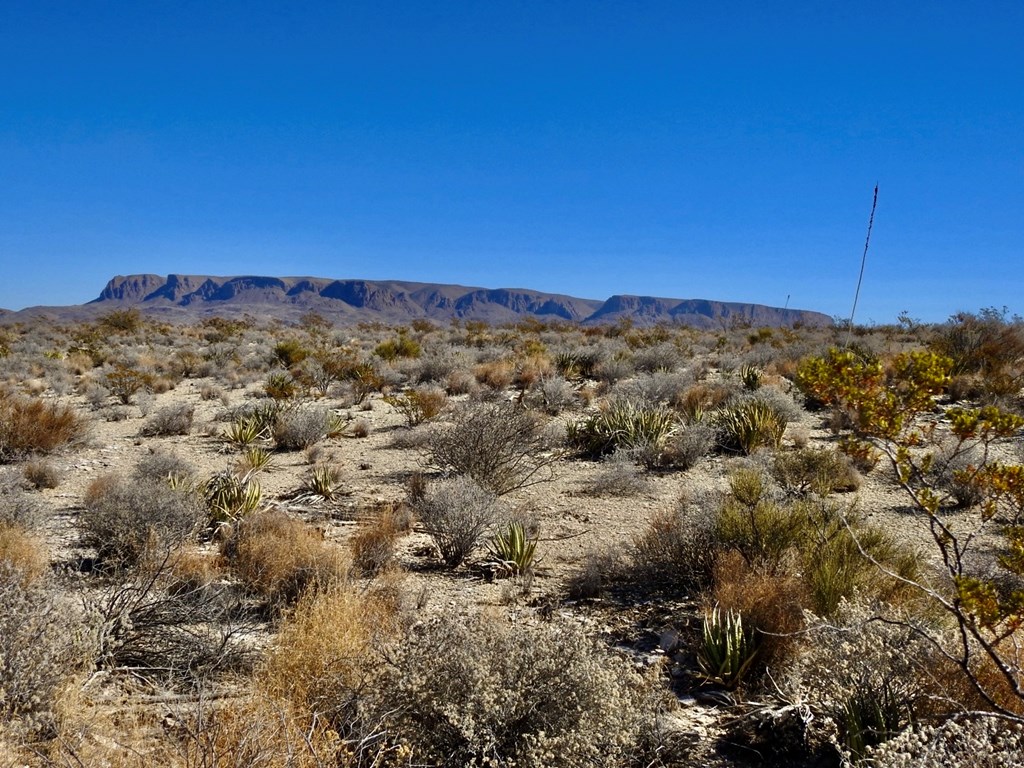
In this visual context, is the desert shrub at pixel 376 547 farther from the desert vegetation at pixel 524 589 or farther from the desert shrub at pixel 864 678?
the desert shrub at pixel 864 678

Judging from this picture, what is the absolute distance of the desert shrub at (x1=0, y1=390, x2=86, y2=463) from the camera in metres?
8.94

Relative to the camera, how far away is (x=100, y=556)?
5.52m

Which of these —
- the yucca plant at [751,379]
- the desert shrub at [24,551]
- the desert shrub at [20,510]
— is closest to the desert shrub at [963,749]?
the desert shrub at [24,551]

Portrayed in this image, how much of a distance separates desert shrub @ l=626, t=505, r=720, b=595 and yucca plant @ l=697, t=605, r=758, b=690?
1161 mm

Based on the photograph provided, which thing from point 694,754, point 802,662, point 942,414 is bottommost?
point 694,754

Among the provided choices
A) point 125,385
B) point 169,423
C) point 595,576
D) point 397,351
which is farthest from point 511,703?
point 397,351

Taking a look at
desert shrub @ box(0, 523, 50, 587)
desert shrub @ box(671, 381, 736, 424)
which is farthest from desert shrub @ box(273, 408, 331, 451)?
desert shrub @ box(671, 381, 736, 424)

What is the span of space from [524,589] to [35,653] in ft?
10.8

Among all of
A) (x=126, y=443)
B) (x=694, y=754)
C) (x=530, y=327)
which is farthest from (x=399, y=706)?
(x=530, y=327)

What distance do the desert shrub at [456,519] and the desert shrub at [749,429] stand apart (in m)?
5.10

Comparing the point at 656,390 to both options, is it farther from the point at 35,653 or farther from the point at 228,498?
the point at 35,653

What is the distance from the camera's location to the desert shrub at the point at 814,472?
298 inches

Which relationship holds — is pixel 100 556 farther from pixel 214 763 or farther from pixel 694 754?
pixel 694 754

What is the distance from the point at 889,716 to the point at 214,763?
3.04 m
